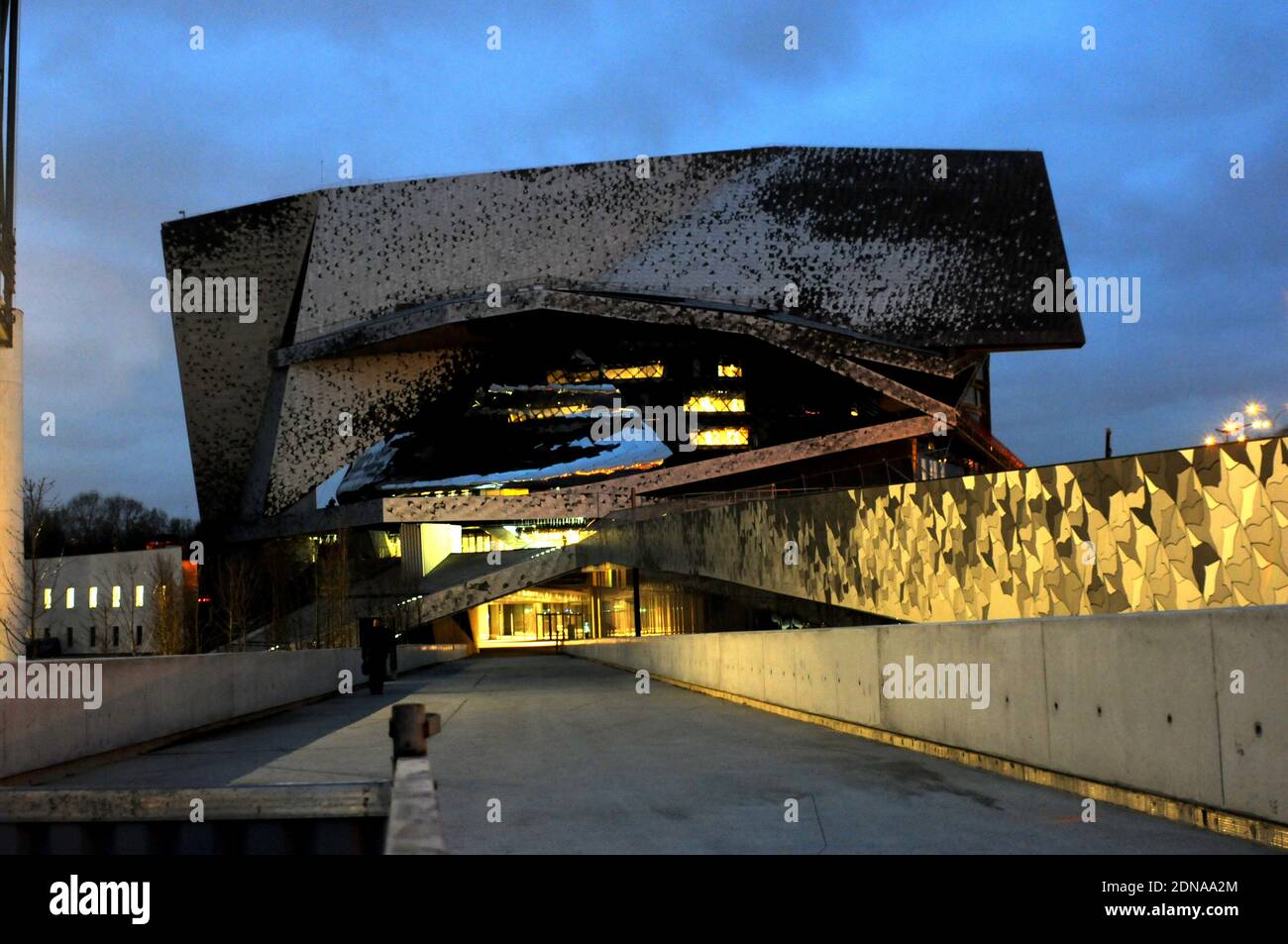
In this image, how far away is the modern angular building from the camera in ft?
205

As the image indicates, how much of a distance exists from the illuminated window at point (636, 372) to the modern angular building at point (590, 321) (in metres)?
2.05

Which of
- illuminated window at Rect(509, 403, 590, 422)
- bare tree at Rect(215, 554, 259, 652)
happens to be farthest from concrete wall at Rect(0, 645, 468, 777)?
illuminated window at Rect(509, 403, 590, 422)

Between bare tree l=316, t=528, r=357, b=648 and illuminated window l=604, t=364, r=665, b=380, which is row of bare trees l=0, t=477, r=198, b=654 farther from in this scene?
illuminated window l=604, t=364, r=665, b=380

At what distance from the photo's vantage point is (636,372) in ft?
242

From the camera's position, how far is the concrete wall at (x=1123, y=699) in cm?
564

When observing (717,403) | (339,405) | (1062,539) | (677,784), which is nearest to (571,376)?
(717,403)

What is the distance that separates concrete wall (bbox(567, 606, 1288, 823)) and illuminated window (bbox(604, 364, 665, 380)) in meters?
62.1

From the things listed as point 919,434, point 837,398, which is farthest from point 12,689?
point 837,398

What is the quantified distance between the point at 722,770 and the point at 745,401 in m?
63.8

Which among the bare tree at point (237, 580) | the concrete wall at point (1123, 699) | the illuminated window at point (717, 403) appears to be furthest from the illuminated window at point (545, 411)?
the concrete wall at point (1123, 699)

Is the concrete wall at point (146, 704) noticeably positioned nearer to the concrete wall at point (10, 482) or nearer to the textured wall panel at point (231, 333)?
the concrete wall at point (10, 482)
